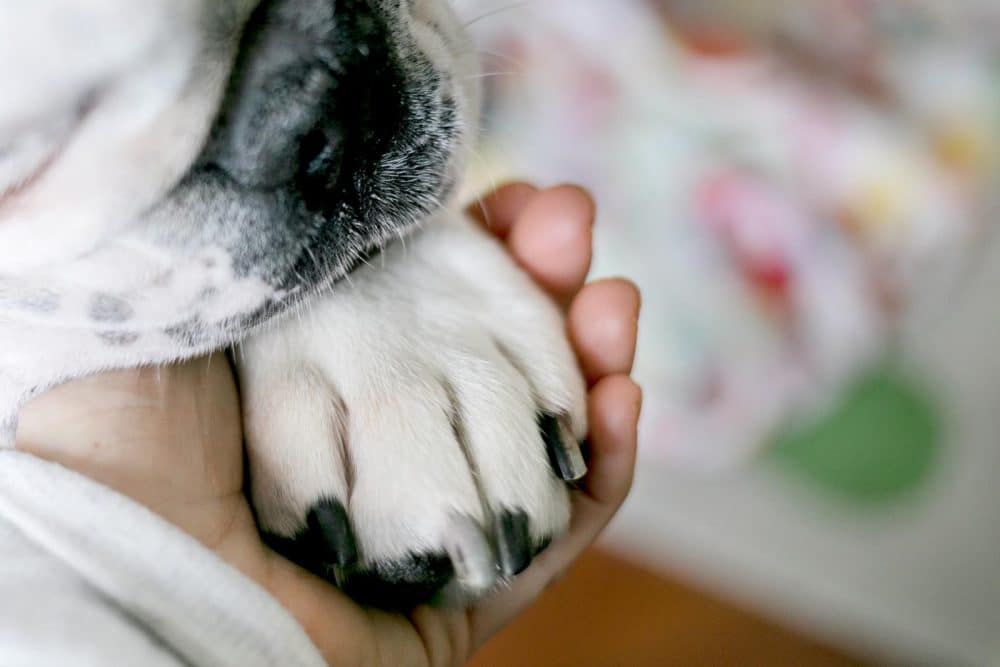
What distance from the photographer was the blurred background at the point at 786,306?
174 centimetres

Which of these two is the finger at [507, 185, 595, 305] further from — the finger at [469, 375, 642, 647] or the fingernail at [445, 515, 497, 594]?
the fingernail at [445, 515, 497, 594]

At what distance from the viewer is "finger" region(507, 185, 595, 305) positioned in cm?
91

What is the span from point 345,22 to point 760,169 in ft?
4.09

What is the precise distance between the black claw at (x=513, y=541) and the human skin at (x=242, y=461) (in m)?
0.09

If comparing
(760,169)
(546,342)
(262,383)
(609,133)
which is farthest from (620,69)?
(262,383)

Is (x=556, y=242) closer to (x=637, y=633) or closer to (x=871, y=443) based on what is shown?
(x=637, y=633)

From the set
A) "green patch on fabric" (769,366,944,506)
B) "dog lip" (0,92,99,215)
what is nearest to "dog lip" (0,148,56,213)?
"dog lip" (0,92,99,215)

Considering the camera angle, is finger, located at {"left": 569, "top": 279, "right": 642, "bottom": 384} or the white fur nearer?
the white fur

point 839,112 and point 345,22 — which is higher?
point 345,22

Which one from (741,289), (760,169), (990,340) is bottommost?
(990,340)

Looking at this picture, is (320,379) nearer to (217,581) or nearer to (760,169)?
(217,581)

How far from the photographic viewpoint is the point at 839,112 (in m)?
1.73

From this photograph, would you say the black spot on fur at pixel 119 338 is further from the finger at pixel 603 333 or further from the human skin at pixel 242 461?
the finger at pixel 603 333

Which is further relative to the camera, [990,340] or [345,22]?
[990,340]
